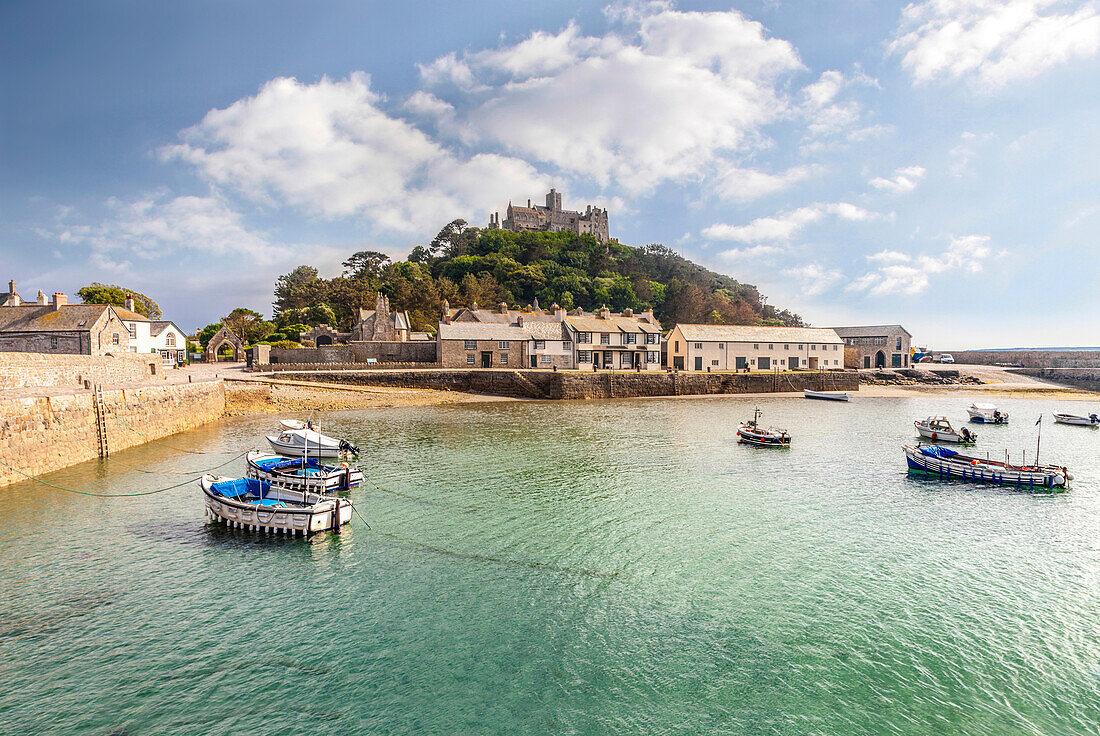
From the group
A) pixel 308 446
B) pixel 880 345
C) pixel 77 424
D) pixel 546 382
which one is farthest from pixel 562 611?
pixel 880 345

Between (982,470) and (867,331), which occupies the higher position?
(867,331)

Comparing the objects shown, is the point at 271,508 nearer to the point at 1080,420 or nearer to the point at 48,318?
the point at 48,318

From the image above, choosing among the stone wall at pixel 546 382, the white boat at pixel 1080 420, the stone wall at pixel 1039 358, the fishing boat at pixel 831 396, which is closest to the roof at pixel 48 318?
the stone wall at pixel 546 382

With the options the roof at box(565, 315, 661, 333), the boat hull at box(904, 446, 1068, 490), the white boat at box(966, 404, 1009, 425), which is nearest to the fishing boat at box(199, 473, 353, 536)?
the boat hull at box(904, 446, 1068, 490)

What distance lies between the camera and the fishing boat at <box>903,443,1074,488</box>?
22.0m

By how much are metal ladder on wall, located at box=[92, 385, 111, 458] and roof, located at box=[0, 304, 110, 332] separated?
2691 cm

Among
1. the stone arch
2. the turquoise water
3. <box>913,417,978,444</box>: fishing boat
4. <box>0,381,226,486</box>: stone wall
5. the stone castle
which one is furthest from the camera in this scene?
the stone castle

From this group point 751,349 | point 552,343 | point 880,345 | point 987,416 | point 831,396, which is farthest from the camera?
point 880,345

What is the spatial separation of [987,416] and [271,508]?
49.3 m

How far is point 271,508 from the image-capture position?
15.7 m

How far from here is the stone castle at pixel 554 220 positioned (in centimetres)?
15012

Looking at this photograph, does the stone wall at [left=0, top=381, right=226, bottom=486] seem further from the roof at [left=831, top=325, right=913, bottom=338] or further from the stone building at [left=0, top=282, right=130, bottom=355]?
the roof at [left=831, top=325, right=913, bottom=338]

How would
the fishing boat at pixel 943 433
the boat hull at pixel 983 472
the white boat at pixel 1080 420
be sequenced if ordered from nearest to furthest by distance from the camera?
the boat hull at pixel 983 472 → the fishing boat at pixel 943 433 → the white boat at pixel 1080 420

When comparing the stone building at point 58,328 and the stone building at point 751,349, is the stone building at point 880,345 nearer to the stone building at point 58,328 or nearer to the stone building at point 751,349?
the stone building at point 751,349
